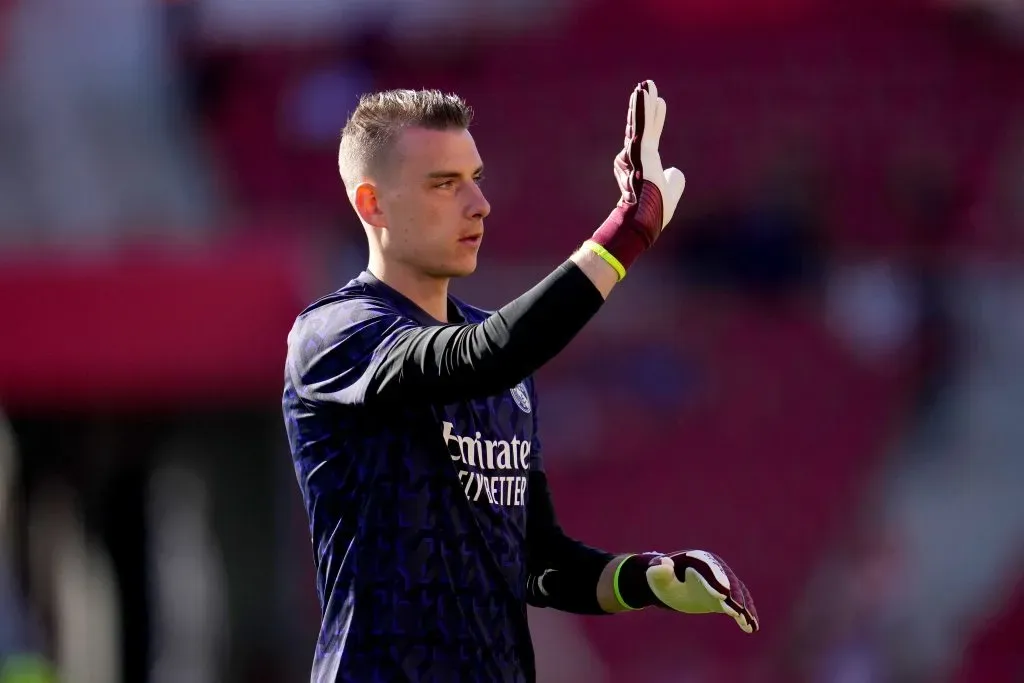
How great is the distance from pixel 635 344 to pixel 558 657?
2.32 meters

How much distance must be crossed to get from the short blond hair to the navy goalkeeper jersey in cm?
33

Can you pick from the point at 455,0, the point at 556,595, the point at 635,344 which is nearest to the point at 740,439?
the point at 635,344

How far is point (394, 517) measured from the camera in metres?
3.43

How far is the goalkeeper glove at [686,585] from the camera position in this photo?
352 cm

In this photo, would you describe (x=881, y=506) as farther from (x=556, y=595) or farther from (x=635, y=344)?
(x=556, y=595)

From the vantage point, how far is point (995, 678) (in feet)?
37.1

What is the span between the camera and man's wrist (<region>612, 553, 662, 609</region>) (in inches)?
147

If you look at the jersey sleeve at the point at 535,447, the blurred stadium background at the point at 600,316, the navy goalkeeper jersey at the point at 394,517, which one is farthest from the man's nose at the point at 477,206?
the blurred stadium background at the point at 600,316

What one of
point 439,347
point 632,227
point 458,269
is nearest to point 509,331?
point 439,347

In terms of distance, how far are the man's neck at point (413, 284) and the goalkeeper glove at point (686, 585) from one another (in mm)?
729

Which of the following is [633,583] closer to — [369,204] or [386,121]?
[369,204]

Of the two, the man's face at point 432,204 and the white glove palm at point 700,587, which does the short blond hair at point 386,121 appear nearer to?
the man's face at point 432,204

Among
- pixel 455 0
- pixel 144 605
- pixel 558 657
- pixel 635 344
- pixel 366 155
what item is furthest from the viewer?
pixel 455 0

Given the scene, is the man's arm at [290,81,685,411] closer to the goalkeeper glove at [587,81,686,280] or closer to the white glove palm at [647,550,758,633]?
the goalkeeper glove at [587,81,686,280]
